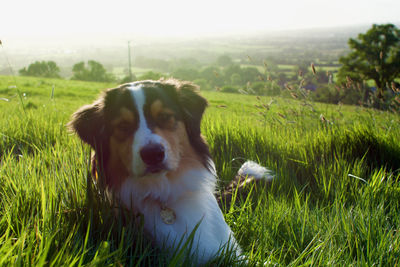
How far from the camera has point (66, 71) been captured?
3553cm

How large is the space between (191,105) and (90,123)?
851mm

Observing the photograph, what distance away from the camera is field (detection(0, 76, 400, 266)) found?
169 cm

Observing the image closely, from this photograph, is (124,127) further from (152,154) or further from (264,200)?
(264,200)

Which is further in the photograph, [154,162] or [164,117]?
[164,117]

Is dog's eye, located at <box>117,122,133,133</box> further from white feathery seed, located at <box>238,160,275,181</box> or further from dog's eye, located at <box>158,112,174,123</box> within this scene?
white feathery seed, located at <box>238,160,275,181</box>

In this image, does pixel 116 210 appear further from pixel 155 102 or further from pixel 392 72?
pixel 392 72

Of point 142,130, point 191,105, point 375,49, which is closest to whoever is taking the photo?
point 142,130

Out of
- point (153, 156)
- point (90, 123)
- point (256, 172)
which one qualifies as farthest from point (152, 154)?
point (256, 172)

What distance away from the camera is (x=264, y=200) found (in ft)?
9.40

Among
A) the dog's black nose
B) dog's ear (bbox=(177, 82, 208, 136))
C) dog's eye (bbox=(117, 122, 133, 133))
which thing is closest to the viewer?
the dog's black nose

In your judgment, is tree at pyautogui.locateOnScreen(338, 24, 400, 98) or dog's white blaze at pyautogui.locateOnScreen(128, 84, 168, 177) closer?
dog's white blaze at pyautogui.locateOnScreen(128, 84, 168, 177)

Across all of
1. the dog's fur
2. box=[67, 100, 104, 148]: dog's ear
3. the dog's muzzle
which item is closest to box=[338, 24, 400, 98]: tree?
the dog's fur

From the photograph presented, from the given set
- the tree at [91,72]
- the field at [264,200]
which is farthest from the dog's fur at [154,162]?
the tree at [91,72]

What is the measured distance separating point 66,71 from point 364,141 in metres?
36.7
